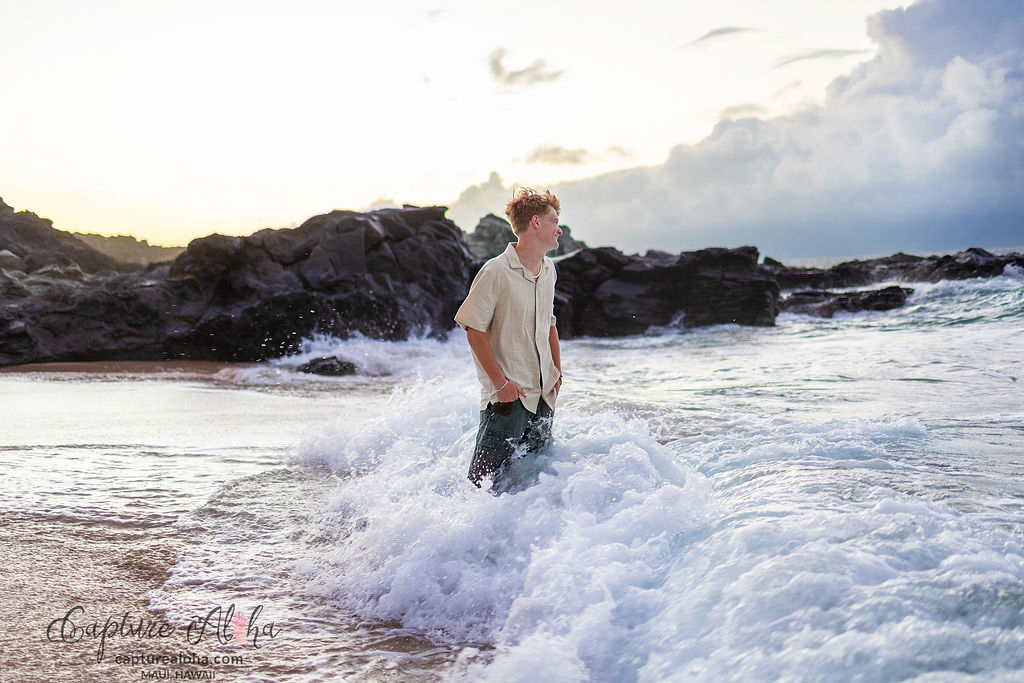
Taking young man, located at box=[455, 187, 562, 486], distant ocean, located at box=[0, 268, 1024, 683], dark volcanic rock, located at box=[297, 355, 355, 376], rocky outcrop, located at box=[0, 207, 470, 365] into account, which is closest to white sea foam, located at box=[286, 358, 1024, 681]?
distant ocean, located at box=[0, 268, 1024, 683]

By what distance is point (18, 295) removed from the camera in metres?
17.3

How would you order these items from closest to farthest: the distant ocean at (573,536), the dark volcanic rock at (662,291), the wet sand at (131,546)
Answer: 1. the distant ocean at (573,536)
2. the wet sand at (131,546)
3. the dark volcanic rock at (662,291)

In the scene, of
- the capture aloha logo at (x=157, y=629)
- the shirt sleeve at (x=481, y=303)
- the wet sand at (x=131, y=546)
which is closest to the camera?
the wet sand at (x=131, y=546)

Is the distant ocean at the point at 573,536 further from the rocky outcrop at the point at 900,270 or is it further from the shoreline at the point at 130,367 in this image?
the rocky outcrop at the point at 900,270

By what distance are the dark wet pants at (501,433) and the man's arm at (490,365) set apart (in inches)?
3.9

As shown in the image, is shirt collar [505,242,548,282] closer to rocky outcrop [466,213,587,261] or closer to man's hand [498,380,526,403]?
man's hand [498,380,526,403]

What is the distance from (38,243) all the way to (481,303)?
108ft

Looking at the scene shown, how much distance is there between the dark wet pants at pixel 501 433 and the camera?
3.93m

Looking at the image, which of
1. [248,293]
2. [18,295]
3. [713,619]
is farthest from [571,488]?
[18,295]

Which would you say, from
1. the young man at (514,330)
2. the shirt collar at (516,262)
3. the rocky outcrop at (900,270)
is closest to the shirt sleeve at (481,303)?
the young man at (514,330)

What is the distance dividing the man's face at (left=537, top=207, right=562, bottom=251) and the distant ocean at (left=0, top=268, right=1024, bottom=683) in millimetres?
1337

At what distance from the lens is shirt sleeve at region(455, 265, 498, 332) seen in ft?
12.2

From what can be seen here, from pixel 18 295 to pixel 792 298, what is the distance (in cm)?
3197

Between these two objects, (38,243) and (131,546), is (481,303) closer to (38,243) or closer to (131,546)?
(131,546)
